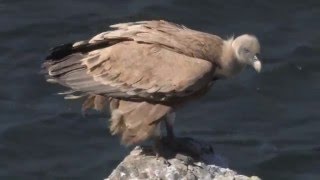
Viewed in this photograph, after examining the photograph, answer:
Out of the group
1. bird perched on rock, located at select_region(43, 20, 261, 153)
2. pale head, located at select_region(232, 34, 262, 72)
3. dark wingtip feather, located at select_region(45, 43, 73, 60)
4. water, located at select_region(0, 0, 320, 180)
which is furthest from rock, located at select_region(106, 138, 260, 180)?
water, located at select_region(0, 0, 320, 180)

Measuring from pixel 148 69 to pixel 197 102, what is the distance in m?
5.00

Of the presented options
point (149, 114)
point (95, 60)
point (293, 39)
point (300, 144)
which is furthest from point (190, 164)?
point (293, 39)

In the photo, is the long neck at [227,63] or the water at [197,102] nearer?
the long neck at [227,63]

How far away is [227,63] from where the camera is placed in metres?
10.6

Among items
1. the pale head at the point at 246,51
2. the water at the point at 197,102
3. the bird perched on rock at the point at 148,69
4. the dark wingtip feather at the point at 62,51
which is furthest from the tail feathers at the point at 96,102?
the water at the point at 197,102

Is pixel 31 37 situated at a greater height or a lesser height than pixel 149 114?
greater

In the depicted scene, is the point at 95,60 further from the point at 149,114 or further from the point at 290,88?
the point at 290,88

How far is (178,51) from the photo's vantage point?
10.6 metres

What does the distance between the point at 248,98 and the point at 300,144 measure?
0.99m

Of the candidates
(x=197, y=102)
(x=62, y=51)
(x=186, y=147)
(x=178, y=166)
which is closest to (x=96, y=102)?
(x=62, y=51)


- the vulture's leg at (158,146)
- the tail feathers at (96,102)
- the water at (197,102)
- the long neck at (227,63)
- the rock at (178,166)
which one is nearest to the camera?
the rock at (178,166)

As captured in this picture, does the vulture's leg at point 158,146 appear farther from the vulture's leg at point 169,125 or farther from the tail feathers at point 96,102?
the tail feathers at point 96,102

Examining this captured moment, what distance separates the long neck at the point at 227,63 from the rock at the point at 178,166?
0.62 meters

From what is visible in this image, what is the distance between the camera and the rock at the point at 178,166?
973cm
